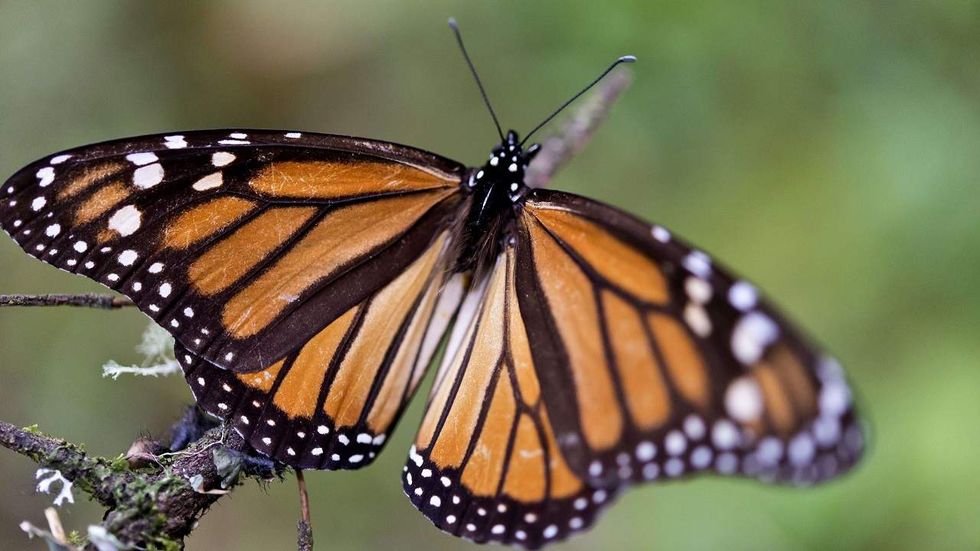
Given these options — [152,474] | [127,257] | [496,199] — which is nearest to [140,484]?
[152,474]

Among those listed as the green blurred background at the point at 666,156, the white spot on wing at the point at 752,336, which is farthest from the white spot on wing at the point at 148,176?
the green blurred background at the point at 666,156

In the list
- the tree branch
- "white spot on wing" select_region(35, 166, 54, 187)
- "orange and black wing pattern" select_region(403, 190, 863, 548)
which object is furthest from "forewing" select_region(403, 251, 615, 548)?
"white spot on wing" select_region(35, 166, 54, 187)

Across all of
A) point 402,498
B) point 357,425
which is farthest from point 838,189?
point 357,425

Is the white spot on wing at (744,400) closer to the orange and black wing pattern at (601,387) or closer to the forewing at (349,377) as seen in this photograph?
the orange and black wing pattern at (601,387)

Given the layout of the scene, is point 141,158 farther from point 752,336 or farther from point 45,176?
point 752,336

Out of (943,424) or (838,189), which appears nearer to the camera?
(943,424)

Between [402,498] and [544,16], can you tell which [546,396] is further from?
[544,16]

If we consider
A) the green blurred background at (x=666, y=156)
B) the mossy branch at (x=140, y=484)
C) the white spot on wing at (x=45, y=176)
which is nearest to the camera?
the mossy branch at (x=140, y=484)

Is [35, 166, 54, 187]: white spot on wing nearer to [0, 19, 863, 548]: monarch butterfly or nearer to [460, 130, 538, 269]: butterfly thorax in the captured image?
[0, 19, 863, 548]: monarch butterfly
